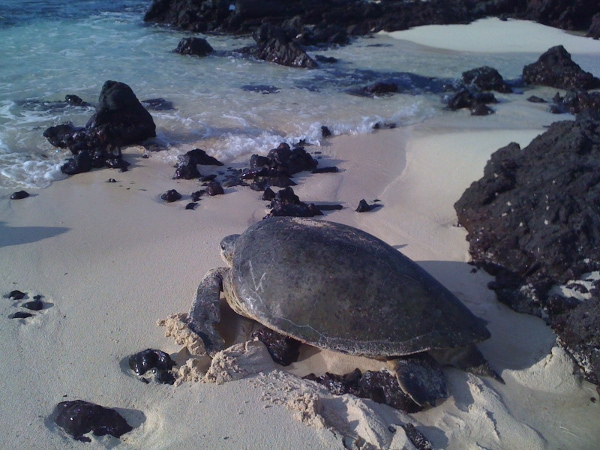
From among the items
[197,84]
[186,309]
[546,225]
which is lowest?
[186,309]

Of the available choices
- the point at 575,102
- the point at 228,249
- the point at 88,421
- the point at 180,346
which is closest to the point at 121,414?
the point at 88,421

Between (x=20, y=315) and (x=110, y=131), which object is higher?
(x=110, y=131)

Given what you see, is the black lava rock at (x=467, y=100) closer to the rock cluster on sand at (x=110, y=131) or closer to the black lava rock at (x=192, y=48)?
the rock cluster on sand at (x=110, y=131)

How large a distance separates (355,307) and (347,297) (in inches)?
3.0

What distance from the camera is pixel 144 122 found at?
6613mm

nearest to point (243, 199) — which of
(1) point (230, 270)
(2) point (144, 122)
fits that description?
(1) point (230, 270)

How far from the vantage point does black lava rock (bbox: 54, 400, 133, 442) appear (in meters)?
2.61

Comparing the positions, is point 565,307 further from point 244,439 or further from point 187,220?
point 187,220

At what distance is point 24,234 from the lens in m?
4.36

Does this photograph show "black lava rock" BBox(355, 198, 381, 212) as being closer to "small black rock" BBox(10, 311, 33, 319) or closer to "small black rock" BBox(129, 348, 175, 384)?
"small black rock" BBox(129, 348, 175, 384)

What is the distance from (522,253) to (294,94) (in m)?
5.94

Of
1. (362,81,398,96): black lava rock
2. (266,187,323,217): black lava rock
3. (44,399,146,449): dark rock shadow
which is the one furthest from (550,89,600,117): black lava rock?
(44,399,146,449): dark rock shadow

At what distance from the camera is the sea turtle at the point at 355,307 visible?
2.91m

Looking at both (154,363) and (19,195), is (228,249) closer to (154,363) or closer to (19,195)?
(154,363)
